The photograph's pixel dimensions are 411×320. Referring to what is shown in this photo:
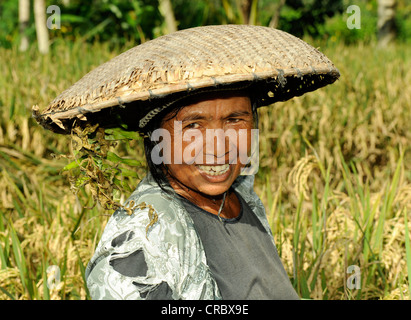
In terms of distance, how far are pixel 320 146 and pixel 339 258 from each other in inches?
44.3

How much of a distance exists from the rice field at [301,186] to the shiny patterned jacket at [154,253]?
2.06 feet

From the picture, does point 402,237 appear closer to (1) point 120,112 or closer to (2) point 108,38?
(1) point 120,112

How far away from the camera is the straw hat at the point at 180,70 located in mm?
1007

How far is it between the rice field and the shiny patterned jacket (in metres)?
0.63

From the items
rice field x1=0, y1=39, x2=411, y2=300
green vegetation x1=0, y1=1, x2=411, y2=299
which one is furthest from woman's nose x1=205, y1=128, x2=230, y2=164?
A: rice field x1=0, y1=39, x2=411, y2=300

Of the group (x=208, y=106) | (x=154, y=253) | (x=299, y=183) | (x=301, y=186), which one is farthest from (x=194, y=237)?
(x=299, y=183)

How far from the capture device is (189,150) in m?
1.17

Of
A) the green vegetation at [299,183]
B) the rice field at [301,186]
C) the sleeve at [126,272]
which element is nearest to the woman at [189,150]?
the sleeve at [126,272]

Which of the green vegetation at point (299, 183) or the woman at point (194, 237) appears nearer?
the woman at point (194, 237)

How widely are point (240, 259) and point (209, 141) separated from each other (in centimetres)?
29

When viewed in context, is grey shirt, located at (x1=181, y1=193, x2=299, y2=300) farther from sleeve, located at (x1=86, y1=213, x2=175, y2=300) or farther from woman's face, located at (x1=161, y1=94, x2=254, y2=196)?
sleeve, located at (x1=86, y1=213, x2=175, y2=300)

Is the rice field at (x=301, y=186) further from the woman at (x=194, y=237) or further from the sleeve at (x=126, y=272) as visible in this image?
the sleeve at (x=126, y=272)

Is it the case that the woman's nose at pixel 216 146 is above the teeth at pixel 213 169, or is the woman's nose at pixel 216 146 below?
above

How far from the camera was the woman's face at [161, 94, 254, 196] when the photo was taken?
1.16m
